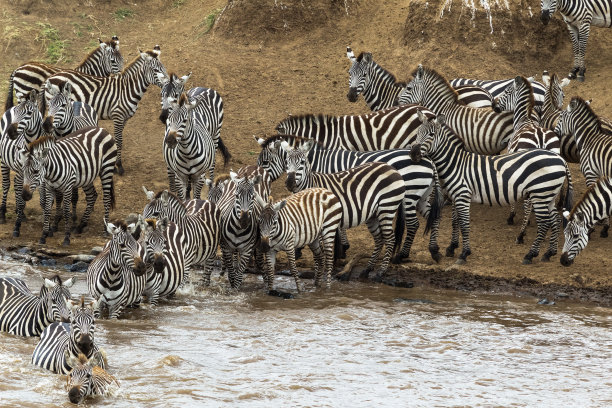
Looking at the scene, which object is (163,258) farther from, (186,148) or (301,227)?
(186,148)

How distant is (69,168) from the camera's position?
15.3 metres

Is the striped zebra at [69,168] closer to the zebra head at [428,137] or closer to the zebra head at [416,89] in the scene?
the zebra head at [428,137]

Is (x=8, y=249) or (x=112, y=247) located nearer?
(x=112, y=247)

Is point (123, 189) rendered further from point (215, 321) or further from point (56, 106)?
point (215, 321)

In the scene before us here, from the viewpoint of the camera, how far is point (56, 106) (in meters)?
16.3

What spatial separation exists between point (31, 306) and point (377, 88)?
8954 millimetres

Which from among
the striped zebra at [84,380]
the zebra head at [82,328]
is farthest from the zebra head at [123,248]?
the striped zebra at [84,380]

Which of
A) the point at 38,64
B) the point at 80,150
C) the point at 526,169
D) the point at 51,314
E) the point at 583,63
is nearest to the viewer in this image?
the point at 51,314

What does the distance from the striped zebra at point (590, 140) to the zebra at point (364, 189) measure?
10.7ft

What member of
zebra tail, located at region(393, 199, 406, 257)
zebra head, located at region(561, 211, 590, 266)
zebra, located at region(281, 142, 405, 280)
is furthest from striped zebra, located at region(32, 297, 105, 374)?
zebra head, located at region(561, 211, 590, 266)

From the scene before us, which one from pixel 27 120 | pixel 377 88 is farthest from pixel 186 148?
pixel 377 88

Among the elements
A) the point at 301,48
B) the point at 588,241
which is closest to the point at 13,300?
the point at 588,241

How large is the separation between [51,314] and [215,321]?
2.15 meters

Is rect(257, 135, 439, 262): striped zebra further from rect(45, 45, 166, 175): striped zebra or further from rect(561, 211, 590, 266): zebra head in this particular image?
rect(45, 45, 166, 175): striped zebra
